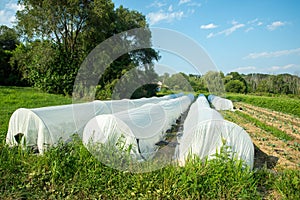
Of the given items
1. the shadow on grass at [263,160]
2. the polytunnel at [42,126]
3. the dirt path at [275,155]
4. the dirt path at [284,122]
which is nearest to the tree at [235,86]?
the dirt path at [284,122]

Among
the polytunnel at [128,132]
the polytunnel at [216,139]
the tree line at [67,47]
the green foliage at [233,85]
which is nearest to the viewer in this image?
the polytunnel at [216,139]

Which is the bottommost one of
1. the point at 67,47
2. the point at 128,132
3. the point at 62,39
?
the point at 128,132

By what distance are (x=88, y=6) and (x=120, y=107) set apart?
9.42m

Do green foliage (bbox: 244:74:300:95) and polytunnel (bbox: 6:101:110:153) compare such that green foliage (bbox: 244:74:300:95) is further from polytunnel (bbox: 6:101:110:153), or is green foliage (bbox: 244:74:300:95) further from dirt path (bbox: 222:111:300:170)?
polytunnel (bbox: 6:101:110:153)

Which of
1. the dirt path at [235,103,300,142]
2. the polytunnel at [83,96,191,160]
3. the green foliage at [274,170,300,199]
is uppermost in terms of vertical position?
the polytunnel at [83,96,191,160]

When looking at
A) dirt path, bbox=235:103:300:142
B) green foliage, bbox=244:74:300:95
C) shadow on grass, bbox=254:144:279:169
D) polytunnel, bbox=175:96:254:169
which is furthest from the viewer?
green foliage, bbox=244:74:300:95

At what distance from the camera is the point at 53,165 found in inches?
111

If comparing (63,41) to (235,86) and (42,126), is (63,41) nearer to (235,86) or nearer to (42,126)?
(42,126)

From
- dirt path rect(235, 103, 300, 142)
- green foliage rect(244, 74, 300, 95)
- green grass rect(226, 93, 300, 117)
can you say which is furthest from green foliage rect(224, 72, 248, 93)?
dirt path rect(235, 103, 300, 142)

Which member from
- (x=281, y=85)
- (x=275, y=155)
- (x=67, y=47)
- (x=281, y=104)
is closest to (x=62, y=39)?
(x=67, y=47)

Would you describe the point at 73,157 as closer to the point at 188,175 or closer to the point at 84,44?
the point at 188,175

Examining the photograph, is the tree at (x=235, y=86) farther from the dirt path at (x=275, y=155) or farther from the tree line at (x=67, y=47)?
the dirt path at (x=275, y=155)

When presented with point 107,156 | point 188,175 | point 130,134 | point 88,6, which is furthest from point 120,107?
point 88,6

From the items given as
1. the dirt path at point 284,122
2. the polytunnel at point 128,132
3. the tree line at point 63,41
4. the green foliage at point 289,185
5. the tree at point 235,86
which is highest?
the tree line at point 63,41
